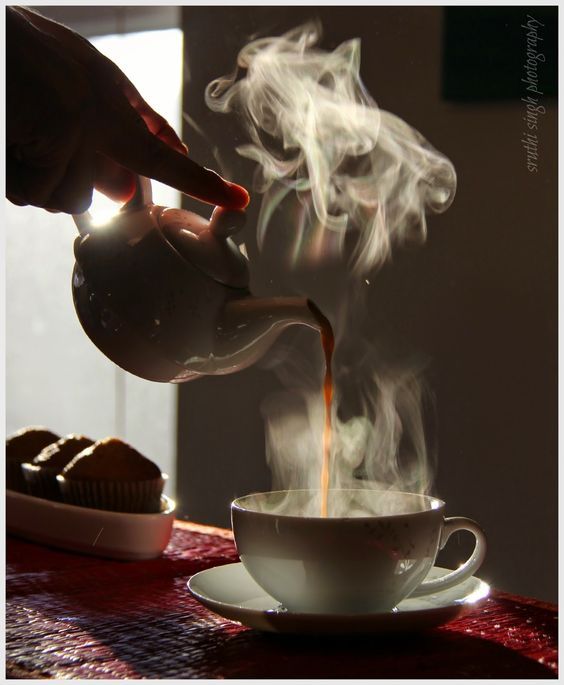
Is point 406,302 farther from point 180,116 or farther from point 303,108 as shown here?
point 180,116

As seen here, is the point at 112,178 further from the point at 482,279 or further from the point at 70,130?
the point at 482,279

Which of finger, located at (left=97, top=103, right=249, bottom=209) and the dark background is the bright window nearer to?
the dark background

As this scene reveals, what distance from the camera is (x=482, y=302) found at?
1.71 meters

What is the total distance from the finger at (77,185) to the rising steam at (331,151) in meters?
0.58

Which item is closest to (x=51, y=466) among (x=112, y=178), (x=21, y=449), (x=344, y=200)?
(x=21, y=449)

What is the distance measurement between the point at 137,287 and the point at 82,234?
0.10 meters

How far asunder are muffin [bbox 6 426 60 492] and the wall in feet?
3.00

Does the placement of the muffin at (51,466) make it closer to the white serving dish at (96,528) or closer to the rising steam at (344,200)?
the white serving dish at (96,528)

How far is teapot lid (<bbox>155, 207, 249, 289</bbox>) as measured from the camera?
28.6 inches

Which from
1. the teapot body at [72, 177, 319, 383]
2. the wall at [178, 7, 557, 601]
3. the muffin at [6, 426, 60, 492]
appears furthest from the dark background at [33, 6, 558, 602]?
the teapot body at [72, 177, 319, 383]

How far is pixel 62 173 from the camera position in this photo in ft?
2.51

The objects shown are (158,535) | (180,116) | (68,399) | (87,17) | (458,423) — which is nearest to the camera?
(158,535)

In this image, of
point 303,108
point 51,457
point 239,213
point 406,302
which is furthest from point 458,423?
point 239,213

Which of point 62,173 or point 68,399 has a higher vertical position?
point 62,173
